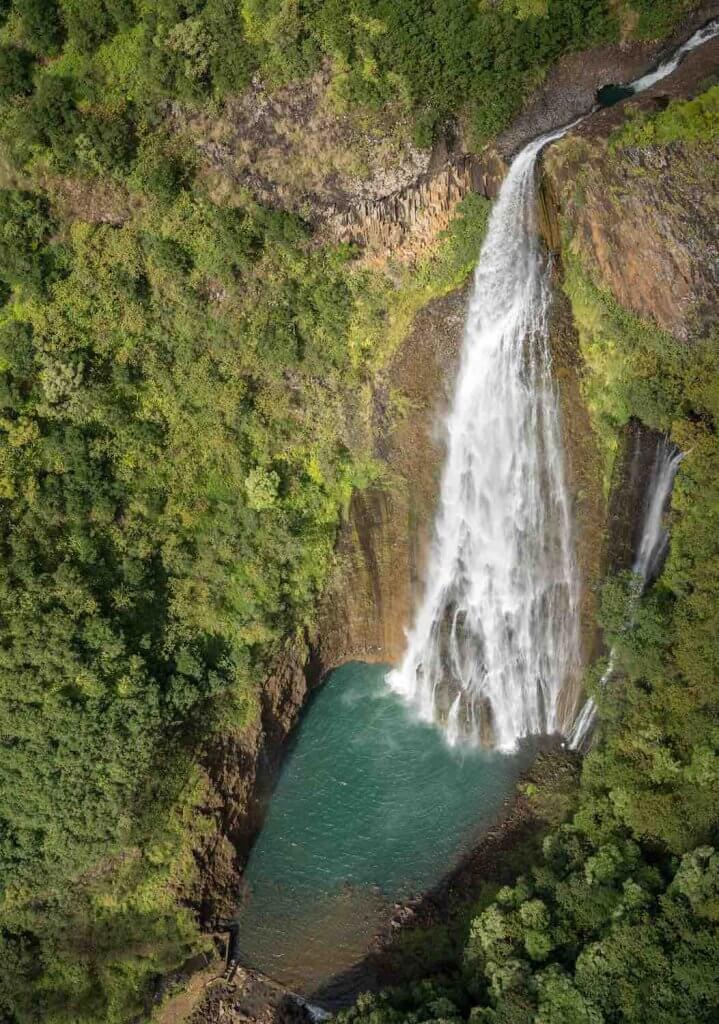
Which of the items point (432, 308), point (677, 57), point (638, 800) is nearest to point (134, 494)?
point (432, 308)

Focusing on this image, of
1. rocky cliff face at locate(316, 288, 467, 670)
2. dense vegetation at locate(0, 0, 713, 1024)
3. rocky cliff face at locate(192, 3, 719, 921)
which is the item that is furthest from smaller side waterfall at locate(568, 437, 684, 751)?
rocky cliff face at locate(316, 288, 467, 670)

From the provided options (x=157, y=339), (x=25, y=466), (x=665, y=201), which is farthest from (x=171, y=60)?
(x=665, y=201)

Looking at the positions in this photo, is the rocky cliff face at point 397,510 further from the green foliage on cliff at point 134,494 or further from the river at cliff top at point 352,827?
the river at cliff top at point 352,827

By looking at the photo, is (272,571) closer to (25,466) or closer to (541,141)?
(25,466)

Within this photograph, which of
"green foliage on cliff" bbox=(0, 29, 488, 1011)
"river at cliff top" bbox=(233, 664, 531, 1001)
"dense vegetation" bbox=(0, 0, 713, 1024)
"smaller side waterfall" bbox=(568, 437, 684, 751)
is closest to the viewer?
"smaller side waterfall" bbox=(568, 437, 684, 751)

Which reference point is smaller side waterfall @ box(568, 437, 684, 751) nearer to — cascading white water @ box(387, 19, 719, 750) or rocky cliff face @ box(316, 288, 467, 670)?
cascading white water @ box(387, 19, 719, 750)

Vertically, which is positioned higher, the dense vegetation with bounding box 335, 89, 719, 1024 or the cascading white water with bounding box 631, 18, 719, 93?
the cascading white water with bounding box 631, 18, 719, 93
